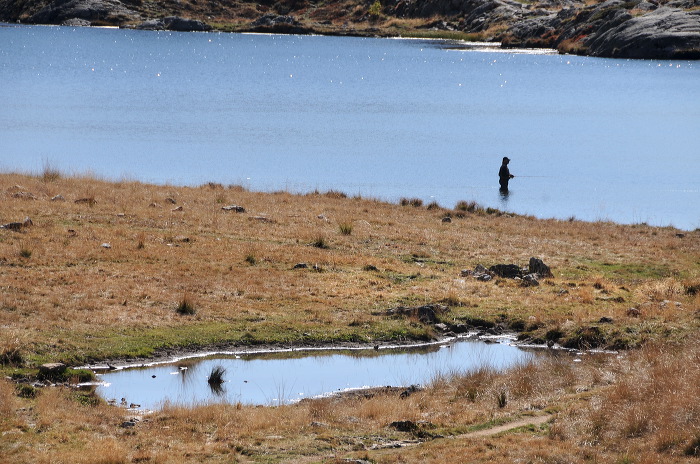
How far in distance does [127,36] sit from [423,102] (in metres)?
84.5

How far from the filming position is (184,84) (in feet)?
314

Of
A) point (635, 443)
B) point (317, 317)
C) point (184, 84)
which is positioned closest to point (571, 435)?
point (635, 443)

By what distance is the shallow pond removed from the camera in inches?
663

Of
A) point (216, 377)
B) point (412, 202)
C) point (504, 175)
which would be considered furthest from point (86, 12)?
point (216, 377)

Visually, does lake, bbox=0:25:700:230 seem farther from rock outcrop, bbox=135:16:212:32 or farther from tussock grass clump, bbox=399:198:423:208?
rock outcrop, bbox=135:16:212:32

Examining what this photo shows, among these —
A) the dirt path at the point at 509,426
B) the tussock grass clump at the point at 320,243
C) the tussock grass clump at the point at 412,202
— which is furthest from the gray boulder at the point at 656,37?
the dirt path at the point at 509,426

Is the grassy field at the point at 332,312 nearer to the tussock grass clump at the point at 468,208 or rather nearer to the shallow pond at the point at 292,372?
the tussock grass clump at the point at 468,208

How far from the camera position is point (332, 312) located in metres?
22.4

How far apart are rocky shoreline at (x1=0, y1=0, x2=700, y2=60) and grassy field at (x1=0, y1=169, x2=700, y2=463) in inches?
4243

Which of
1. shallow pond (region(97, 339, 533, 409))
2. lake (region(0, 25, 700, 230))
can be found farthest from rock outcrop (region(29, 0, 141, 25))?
shallow pond (region(97, 339, 533, 409))

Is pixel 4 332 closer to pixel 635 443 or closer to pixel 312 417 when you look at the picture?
pixel 312 417

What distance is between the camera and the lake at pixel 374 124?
49.9 m

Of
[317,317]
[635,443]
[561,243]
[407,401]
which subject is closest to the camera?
[635,443]

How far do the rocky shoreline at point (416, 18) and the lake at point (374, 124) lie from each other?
10.2m
